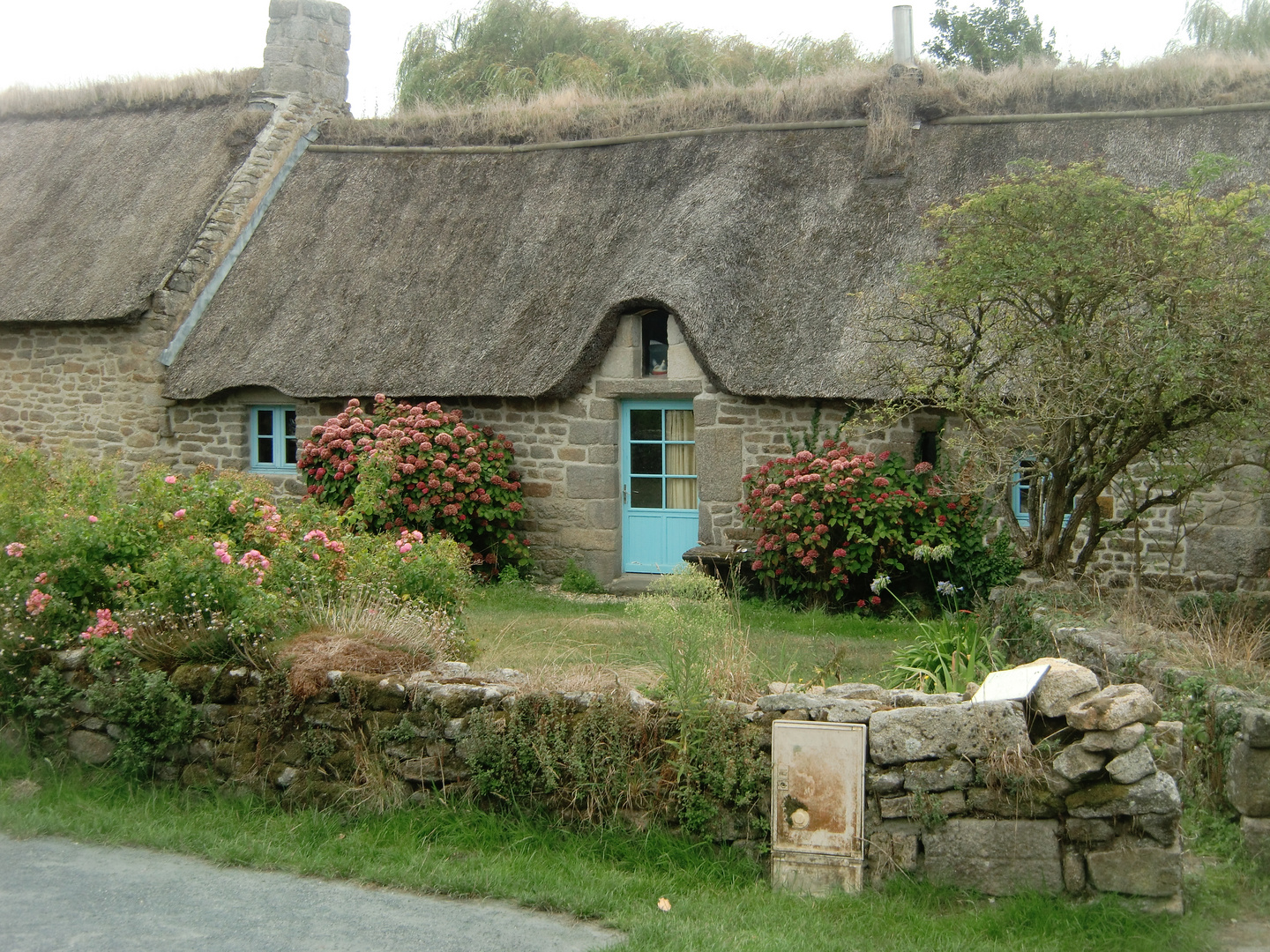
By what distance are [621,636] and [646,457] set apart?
339 centimetres

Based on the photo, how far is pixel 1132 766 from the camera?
4348 mm

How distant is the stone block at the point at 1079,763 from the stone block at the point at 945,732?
0.15m

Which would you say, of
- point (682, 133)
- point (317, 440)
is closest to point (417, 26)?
point (682, 133)

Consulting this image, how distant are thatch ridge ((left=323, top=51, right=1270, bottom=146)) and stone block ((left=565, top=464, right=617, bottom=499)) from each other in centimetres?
399

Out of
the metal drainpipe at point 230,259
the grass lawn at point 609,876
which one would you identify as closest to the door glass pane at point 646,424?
the metal drainpipe at point 230,259

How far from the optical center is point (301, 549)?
21.4 ft

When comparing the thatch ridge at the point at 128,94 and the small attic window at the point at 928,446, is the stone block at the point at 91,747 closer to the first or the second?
the small attic window at the point at 928,446

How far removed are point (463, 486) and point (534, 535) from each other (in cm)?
101

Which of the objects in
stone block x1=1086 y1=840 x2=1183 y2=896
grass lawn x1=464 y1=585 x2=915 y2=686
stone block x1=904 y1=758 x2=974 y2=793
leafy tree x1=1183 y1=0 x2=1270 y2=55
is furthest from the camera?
leafy tree x1=1183 y1=0 x2=1270 y2=55

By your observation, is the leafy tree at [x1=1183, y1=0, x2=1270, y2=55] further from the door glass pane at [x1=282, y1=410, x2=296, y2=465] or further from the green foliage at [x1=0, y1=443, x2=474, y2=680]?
the green foliage at [x1=0, y1=443, x2=474, y2=680]

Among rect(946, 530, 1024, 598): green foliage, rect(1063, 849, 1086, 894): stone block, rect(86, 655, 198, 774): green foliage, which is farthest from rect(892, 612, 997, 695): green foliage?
rect(86, 655, 198, 774): green foliage

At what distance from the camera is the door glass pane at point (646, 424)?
1129cm

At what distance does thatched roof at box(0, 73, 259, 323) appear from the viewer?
43.8 feet

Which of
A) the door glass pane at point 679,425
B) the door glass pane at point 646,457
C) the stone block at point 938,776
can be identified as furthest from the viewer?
the door glass pane at point 646,457
